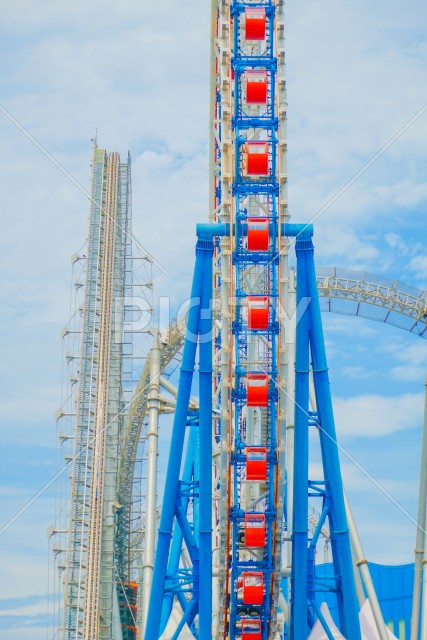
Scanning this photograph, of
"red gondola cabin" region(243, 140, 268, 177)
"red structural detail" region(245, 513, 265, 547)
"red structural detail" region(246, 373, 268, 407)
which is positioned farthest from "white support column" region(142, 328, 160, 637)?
"red gondola cabin" region(243, 140, 268, 177)

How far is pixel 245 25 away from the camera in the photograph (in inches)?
1006

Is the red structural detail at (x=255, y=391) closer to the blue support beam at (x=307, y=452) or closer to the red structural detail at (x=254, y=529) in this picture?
the blue support beam at (x=307, y=452)

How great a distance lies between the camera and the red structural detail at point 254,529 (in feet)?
82.8

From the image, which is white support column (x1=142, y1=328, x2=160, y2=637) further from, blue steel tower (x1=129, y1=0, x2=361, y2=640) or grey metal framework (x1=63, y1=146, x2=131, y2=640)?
grey metal framework (x1=63, y1=146, x2=131, y2=640)

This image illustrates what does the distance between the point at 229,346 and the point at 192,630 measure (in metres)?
7.88

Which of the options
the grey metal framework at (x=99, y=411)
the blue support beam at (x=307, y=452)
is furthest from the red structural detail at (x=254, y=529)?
the grey metal framework at (x=99, y=411)

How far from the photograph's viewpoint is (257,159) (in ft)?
82.2

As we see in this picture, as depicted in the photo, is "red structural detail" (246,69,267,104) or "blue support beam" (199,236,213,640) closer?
"blue support beam" (199,236,213,640)

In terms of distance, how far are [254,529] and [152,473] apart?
668cm

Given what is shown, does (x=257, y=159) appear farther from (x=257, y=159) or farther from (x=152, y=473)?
(x=152, y=473)

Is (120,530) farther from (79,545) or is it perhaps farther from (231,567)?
(231,567)

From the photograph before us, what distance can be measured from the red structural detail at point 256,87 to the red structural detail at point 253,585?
10703 mm

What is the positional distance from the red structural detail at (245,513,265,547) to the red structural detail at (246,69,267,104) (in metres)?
9.28

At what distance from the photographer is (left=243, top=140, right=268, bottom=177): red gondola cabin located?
2505 cm
